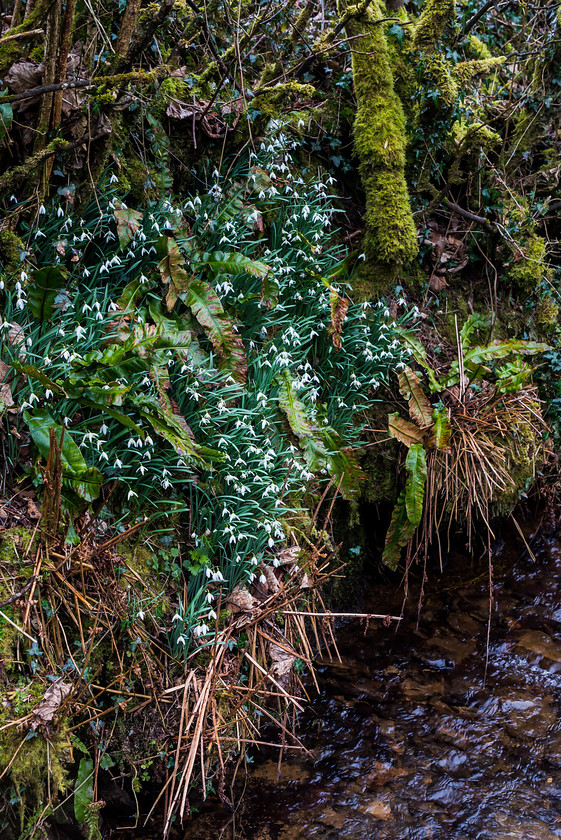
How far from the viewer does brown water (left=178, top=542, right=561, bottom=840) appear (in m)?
2.91

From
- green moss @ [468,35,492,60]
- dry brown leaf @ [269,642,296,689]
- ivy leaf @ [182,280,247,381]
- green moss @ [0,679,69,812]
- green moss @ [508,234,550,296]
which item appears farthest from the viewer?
green moss @ [468,35,492,60]

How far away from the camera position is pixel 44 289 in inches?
117

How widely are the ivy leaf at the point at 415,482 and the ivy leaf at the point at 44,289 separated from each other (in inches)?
88.5

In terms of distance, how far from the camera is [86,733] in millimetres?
2637

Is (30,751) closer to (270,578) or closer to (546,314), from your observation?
(270,578)

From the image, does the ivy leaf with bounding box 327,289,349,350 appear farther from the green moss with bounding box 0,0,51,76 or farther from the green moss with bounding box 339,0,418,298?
the green moss with bounding box 0,0,51,76

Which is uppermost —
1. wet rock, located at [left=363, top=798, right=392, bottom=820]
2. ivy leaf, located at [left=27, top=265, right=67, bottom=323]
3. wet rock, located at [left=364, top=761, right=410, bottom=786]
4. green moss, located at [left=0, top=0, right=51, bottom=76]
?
green moss, located at [left=0, top=0, right=51, bottom=76]

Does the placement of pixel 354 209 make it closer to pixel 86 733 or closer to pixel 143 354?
pixel 143 354

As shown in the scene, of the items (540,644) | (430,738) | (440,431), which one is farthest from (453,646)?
(440,431)

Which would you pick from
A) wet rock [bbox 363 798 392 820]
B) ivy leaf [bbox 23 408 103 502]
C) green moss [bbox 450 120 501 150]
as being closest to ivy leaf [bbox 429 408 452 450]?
wet rock [bbox 363 798 392 820]

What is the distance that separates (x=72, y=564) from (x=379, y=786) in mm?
1893

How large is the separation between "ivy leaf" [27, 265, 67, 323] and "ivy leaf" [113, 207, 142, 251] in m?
0.42

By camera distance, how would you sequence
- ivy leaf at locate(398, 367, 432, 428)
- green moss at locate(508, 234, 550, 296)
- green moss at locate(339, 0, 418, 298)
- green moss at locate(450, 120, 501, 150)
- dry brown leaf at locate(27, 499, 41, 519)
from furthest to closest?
green moss at locate(508, 234, 550, 296)
green moss at locate(450, 120, 501, 150)
green moss at locate(339, 0, 418, 298)
ivy leaf at locate(398, 367, 432, 428)
dry brown leaf at locate(27, 499, 41, 519)

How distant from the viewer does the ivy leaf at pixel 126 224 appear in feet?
Result: 10.8
